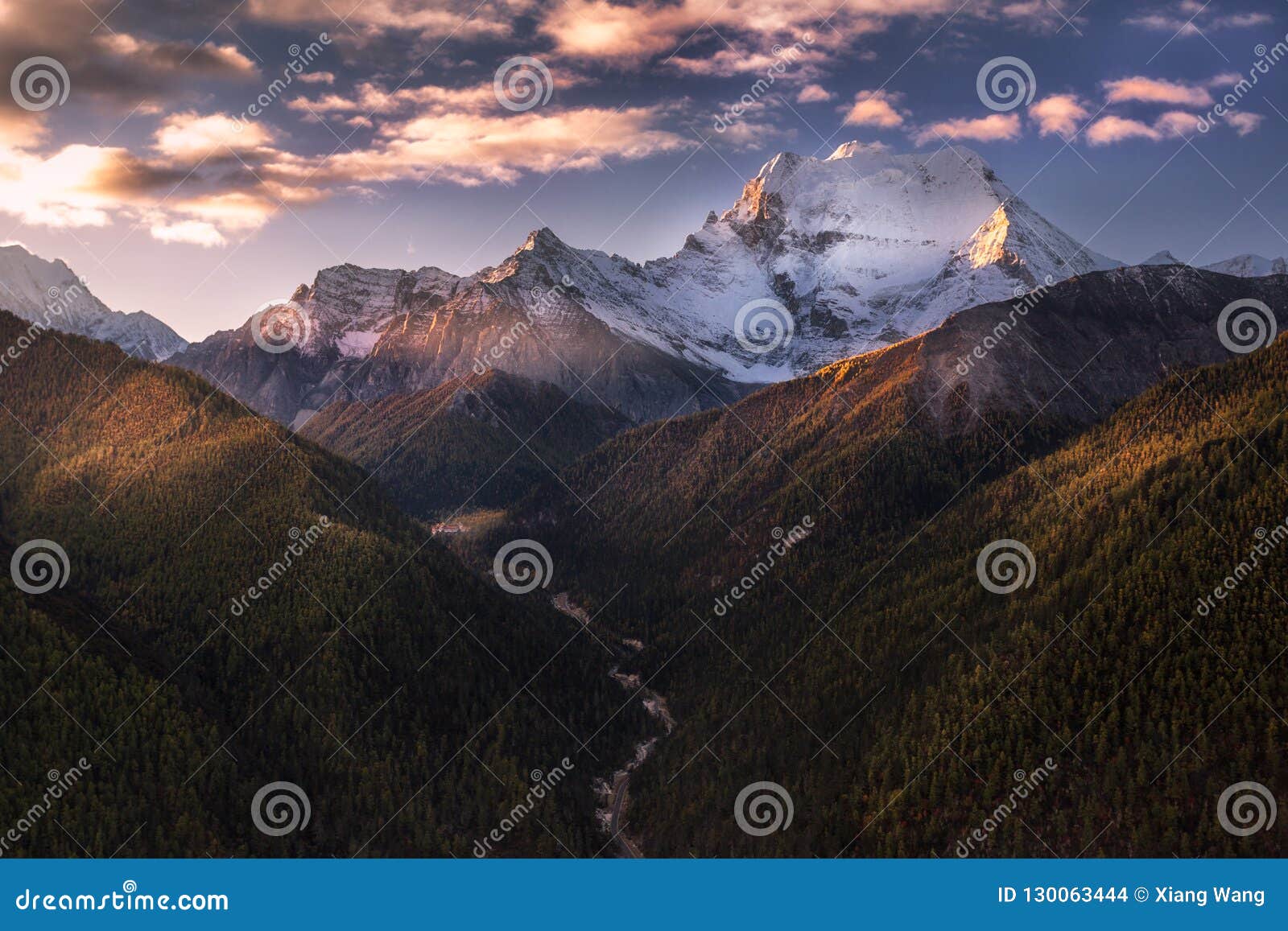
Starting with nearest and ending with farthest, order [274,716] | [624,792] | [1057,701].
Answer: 1. [1057,701]
2. [274,716]
3. [624,792]

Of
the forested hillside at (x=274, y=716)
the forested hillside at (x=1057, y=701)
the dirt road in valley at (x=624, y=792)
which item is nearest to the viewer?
the forested hillside at (x=1057, y=701)

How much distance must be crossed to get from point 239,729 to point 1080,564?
155 m

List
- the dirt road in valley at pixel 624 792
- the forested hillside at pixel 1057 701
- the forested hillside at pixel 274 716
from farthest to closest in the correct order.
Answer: the dirt road in valley at pixel 624 792, the forested hillside at pixel 274 716, the forested hillside at pixel 1057 701

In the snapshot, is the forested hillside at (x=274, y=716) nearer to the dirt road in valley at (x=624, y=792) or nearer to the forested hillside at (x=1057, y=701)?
the dirt road in valley at (x=624, y=792)

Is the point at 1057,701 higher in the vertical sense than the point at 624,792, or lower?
higher

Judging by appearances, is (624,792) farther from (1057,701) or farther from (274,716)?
(1057,701)

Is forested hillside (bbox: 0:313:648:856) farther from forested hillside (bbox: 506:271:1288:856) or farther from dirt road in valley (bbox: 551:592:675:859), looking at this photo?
forested hillside (bbox: 506:271:1288:856)

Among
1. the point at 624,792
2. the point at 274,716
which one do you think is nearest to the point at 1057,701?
the point at 624,792

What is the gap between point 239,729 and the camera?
162m

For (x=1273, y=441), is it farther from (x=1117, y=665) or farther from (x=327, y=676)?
(x=327, y=676)

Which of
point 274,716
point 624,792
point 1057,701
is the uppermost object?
point 1057,701

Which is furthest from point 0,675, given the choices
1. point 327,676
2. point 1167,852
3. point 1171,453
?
point 1171,453

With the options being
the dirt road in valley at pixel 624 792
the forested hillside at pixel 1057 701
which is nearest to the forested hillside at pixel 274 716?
the dirt road in valley at pixel 624 792

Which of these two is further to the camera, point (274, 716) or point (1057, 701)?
point (274, 716)
